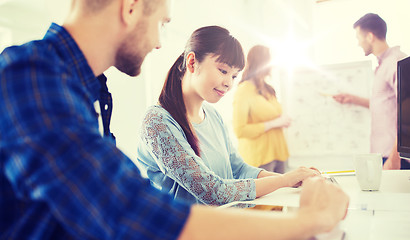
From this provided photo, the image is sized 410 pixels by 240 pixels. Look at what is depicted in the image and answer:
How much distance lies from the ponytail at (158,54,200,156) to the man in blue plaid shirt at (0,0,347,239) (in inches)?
26.2

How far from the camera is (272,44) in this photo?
4465 millimetres

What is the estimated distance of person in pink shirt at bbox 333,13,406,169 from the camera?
7.13ft

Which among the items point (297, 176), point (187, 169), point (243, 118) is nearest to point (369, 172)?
point (297, 176)

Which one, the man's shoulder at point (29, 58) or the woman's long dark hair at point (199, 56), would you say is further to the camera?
the woman's long dark hair at point (199, 56)

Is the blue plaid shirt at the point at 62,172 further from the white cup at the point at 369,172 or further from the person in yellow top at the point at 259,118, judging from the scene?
the person in yellow top at the point at 259,118

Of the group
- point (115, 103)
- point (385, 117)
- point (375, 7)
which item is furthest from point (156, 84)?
point (375, 7)

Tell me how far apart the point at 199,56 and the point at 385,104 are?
1.56m

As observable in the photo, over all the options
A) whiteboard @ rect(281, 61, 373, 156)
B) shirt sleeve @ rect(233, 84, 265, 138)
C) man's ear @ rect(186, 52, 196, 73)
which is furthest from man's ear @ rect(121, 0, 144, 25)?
whiteboard @ rect(281, 61, 373, 156)

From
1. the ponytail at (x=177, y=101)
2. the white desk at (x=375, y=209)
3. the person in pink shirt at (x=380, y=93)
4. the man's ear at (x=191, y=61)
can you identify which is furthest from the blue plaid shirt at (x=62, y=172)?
the person in pink shirt at (x=380, y=93)

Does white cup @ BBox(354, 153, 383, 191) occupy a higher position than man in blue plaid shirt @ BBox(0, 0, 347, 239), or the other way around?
man in blue plaid shirt @ BBox(0, 0, 347, 239)

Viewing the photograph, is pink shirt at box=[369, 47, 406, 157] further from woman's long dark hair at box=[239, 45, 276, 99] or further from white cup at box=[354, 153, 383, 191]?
white cup at box=[354, 153, 383, 191]

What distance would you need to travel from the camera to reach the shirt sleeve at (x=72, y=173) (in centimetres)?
36

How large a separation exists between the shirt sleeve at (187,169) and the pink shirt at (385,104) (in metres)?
1.61

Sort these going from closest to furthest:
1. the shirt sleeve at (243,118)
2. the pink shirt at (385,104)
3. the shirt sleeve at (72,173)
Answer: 1. the shirt sleeve at (72,173)
2. the pink shirt at (385,104)
3. the shirt sleeve at (243,118)
